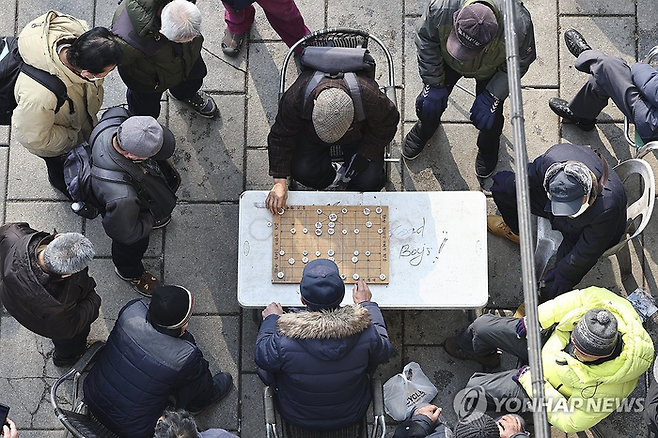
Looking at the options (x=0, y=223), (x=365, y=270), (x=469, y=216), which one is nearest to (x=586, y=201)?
(x=469, y=216)

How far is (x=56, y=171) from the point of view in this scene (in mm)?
5109

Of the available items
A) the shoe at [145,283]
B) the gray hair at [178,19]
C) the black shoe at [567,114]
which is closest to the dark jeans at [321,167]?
the gray hair at [178,19]

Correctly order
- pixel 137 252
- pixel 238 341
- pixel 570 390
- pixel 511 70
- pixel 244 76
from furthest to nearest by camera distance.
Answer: pixel 244 76 → pixel 238 341 → pixel 137 252 → pixel 570 390 → pixel 511 70

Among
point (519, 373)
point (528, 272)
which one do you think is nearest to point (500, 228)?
point (519, 373)

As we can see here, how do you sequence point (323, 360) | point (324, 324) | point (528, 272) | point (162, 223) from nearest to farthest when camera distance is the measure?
point (528, 272), point (324, 324), point (323, 360), point (162, 223)

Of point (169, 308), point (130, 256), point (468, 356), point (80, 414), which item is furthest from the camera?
point (468, 356)

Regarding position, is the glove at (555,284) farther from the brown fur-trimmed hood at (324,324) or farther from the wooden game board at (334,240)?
the brown fur-trimmed hood at (324,324)

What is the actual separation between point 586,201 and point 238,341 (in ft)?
8.61

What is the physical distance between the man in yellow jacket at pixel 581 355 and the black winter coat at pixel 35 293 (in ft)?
8.55

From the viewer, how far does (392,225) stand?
15.3ft

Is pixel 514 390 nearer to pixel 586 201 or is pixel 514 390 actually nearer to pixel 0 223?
pixel 586 201

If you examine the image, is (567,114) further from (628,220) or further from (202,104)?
(202,104)

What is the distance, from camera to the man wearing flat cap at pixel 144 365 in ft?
13.7

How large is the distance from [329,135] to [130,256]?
1.68 metres
